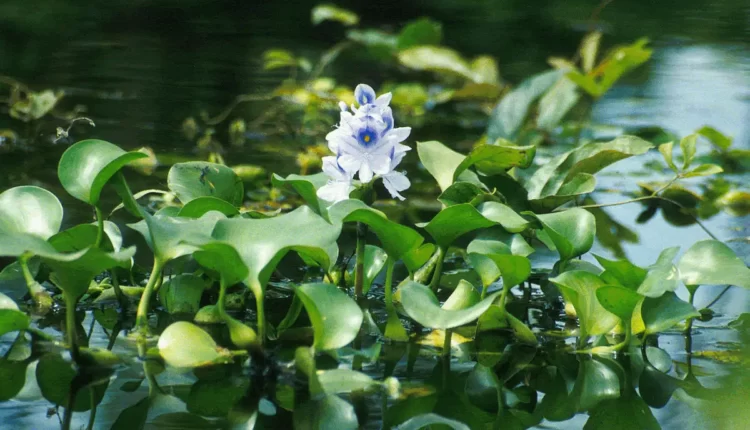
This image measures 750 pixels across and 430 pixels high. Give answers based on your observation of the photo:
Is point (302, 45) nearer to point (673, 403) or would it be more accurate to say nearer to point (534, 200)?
point (534, 200)

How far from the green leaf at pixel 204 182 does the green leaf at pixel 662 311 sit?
500 mm

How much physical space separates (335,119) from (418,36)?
50 centimetres

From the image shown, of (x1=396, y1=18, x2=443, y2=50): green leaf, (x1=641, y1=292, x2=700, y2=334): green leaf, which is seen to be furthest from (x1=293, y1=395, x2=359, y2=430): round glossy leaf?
(x1=396, y1=18, x2=443, y2=50): green leaf

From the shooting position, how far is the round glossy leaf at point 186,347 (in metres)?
0.98

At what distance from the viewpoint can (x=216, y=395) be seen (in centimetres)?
93

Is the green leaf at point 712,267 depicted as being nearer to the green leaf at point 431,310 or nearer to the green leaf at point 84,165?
the green leaf at point 431,310

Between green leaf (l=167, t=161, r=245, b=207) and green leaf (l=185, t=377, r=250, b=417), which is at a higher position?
green leaf (l=167, t=161, r=245, b=207)

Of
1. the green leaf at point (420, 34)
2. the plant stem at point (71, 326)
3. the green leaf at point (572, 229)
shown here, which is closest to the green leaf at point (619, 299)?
the green leaf at point (572, 229)

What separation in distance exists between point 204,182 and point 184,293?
0.55 feet

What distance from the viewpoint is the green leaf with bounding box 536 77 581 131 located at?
91.7 inches

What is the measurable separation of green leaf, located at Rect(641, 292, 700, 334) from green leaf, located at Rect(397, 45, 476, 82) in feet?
5.51

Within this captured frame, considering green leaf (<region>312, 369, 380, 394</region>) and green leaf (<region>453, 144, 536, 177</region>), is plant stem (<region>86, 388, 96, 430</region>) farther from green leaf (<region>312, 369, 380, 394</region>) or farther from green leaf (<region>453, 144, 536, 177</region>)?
green leaf (<region>453, 144, 536, 177</region>)

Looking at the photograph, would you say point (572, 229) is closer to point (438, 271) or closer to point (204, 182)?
point (438, 271)

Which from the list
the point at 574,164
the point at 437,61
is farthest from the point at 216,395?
the point at 437,61
